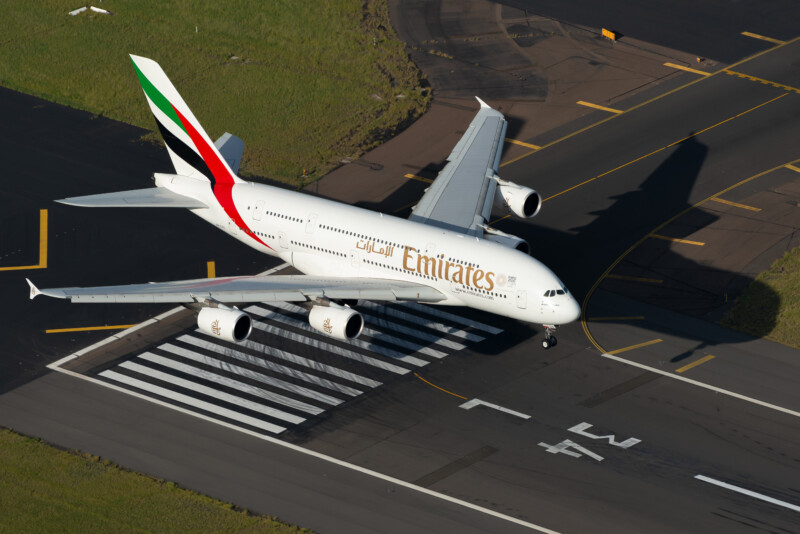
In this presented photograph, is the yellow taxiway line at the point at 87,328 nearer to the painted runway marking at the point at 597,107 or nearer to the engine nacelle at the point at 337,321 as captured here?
the engine nacelle at the point at 337,321

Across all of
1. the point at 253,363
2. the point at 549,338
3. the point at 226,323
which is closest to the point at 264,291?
the point at 226,323

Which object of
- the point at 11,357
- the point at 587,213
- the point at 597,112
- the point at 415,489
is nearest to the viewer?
the point at 415,489

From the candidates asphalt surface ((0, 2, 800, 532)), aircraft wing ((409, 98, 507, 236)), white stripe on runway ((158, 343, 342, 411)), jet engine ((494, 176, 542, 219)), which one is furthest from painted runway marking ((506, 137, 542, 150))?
white stripe on runway ((158, 343, 342, 411))

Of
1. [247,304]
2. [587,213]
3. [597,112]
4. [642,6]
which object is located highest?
[642,6]

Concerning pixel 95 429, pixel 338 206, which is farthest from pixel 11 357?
pixel 338 206

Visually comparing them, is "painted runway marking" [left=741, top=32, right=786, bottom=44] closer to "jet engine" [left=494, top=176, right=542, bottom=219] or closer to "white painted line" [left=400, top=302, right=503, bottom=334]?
"jet engine" [left=494, top=176, right=542, bottom=219]

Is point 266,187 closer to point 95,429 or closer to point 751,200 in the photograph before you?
point 95,429
